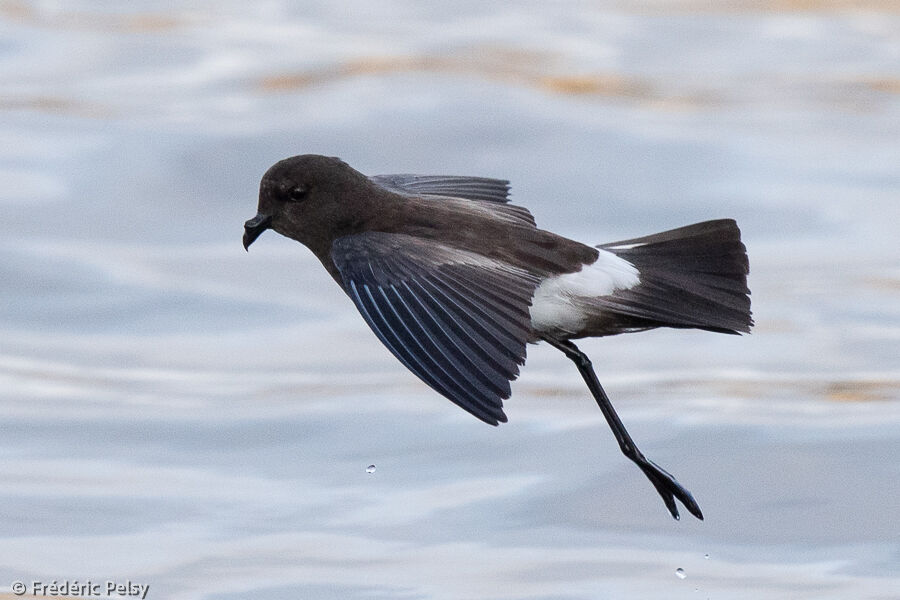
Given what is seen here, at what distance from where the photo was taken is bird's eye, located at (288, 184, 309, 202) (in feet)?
14.9

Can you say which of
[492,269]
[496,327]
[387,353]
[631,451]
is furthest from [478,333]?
[387,353]

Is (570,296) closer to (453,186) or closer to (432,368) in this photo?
(432,368)

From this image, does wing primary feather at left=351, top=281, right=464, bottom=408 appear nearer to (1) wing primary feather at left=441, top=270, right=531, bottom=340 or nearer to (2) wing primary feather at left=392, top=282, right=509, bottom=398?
(2) wing primary feather at left=392, top=282, right=509, bottom=398

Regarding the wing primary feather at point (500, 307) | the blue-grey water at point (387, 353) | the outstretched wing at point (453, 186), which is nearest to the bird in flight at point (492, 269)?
the wing primary feather at point (500, 307)

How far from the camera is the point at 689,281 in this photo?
4555 millimetres

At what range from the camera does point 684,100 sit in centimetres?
1013

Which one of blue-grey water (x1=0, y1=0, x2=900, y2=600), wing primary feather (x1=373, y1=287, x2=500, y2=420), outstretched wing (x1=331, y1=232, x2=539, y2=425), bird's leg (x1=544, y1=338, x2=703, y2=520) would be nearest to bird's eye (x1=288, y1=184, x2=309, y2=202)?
outstretched wing (x1=331, y1=232, x2=539, y2=425)

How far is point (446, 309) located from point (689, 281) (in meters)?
0.80

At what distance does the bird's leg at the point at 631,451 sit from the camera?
178 inches

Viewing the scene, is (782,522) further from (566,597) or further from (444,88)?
(444,88)

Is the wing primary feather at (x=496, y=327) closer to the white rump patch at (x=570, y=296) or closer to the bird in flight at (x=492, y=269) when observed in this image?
the bird in flight at (x=492, y=269)

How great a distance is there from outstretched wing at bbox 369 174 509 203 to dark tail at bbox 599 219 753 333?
51 centimetres

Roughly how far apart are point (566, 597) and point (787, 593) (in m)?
0.63

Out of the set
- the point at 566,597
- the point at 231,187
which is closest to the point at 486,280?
the point at 566,597
